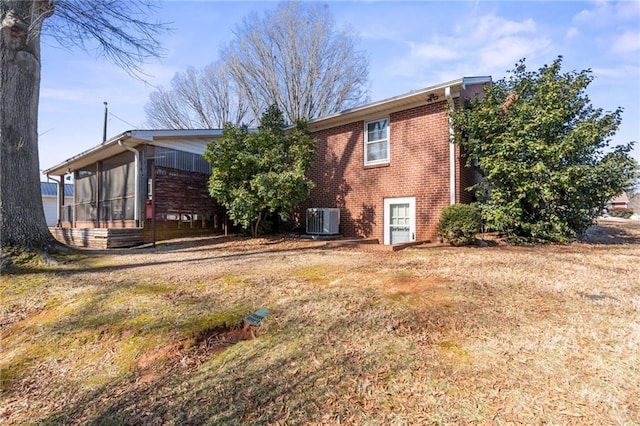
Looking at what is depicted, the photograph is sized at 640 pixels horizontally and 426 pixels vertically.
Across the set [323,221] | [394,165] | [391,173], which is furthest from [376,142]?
[323,221]

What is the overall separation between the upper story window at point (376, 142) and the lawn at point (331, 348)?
17.9 feet

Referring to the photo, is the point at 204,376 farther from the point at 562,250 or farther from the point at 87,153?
the point at 87,153

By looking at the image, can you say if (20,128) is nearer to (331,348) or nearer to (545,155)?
(331,348)

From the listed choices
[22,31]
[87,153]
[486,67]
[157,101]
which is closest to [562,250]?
[486,67]

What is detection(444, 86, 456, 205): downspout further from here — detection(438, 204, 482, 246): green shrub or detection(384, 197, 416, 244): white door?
detection(384, 197, 416, 244): white door

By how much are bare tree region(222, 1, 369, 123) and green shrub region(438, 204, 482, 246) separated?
1535 centimetres

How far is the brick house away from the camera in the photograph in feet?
27.9

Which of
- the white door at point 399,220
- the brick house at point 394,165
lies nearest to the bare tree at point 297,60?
the brick house at point 394,165

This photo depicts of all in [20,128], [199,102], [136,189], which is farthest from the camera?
[199,102]

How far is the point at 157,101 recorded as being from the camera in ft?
82.7

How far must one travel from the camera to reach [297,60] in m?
20.7

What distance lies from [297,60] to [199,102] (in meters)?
8.64

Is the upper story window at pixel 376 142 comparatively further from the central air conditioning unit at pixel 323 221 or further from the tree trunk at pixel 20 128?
the tree trunk at pixel 20 128

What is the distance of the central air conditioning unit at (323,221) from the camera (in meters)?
10.0
